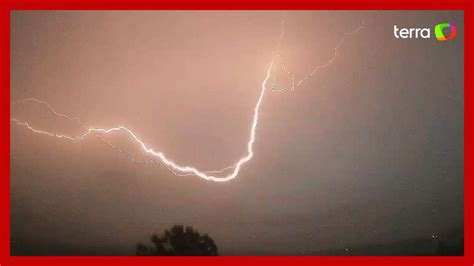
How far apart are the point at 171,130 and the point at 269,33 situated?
136 cm

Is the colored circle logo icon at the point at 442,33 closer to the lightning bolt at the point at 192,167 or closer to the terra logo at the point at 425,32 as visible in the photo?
the terra logo at the point at 425,32

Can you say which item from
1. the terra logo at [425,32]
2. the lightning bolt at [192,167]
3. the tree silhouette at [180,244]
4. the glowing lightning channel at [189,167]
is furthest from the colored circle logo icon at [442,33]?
the tree silhouette at [180,244]

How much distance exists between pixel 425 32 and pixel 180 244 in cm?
316

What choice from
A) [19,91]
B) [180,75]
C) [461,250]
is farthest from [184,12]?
[461,250]

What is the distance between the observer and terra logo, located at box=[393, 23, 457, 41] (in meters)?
5.00

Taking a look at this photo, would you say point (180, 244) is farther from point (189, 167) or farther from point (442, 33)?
point (442, 33)

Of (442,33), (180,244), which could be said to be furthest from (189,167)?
(442,33)

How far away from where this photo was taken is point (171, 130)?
5.10 meters

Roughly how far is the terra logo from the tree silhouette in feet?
9.00

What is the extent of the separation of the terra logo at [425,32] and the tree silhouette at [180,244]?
274cm

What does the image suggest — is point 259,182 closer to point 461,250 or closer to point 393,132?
point 393,132

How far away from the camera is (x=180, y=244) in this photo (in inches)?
194

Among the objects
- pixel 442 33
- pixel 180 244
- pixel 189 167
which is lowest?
pixel 180 244

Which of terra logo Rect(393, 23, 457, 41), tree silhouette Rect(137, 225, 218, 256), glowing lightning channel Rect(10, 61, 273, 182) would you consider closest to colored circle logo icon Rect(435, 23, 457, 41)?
terra logo Rect(393, 23, 457, 41)
